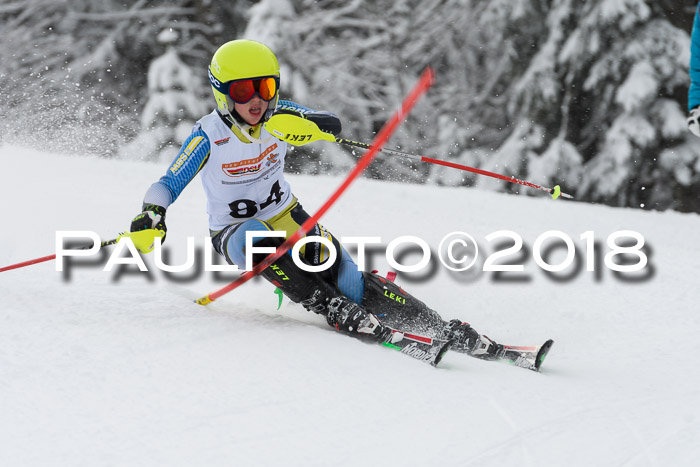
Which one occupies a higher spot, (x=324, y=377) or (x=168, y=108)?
(x=168, y=108)

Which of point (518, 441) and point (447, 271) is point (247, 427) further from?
point (447, 271)

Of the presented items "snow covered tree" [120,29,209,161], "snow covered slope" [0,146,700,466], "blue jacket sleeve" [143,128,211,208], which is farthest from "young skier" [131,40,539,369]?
"snow covered tree" [120,29,209,161]

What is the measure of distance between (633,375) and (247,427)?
1.77 meters

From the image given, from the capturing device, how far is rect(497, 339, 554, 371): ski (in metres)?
3.13

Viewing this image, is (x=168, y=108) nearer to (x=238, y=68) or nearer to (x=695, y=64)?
(x=238, y=68)

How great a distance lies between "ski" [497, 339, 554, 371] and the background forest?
5169 mm

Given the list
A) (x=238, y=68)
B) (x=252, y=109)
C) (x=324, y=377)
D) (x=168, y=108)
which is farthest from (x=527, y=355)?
(x=168, y=108)

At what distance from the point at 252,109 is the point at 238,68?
198 millimetres

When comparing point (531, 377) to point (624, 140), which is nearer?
point (531, 377)

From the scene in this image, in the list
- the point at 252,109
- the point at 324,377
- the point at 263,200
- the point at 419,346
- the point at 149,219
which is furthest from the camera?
the point at 263,200

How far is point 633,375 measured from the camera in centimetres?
312

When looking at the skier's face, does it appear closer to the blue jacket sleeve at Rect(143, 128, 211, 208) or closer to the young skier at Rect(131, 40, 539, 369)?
the young skier at Rect(131, 40, 539, 369)

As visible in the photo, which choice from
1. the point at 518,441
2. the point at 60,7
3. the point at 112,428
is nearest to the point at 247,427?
the point at 112,428

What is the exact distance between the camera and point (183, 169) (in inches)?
130
